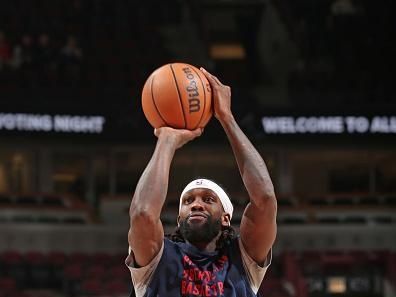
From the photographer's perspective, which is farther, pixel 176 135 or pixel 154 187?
pixel 176 135

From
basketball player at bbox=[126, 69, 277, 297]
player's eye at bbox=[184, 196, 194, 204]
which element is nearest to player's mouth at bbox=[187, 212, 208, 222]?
basketball player at bbox=[126, 69, 277, 297]

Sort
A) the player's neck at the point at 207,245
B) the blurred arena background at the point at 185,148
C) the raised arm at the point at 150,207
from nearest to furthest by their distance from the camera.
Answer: the raised arm at the point at 150,207, the player's neck at the point at 207,245, the blurred arena background at the point at 185,148

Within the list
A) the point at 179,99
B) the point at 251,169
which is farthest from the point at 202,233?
the point at 179,99

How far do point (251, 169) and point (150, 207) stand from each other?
1.69 feet

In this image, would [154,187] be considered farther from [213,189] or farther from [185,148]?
[185,148]

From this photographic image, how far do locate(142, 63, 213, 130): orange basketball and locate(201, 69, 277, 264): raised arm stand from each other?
7 cm

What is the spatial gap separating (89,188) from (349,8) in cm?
651

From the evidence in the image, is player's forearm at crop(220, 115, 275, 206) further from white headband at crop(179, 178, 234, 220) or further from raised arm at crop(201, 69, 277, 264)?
white headband at crop(179, 178, 234, 220)

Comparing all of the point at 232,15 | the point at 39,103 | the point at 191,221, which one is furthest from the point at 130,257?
the point at 232,15

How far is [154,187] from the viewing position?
403 centimetres

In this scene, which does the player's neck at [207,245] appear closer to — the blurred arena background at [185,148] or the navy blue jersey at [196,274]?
the navy blue jersey at [196,274]

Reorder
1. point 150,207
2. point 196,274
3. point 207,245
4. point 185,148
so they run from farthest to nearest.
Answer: point 185,148 → point 207,245 → point 196,274 → point 150,207

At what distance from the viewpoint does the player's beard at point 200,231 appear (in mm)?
4168

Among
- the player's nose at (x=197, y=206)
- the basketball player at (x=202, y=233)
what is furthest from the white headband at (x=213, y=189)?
the player's nose at (x=197, y=206)
